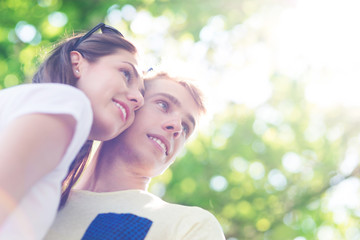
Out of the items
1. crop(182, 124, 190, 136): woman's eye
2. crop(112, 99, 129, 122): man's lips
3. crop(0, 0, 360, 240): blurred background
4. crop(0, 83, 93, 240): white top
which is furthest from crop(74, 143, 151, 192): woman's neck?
crop(0, 0, 360, 240): blurred background

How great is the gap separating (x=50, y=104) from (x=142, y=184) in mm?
1176

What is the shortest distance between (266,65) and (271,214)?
2.26 meters

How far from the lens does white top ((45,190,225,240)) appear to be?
1658mm

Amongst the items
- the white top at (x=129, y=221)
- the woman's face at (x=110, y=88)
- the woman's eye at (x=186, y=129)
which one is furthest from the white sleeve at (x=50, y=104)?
the woman's eye at (x=186, y=129)

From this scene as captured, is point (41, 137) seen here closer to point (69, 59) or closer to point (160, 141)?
point (69, 59)

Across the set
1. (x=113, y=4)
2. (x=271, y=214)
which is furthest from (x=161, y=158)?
(x=271, y=214)

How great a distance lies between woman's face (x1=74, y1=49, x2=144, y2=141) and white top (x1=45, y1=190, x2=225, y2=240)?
349 millimetres

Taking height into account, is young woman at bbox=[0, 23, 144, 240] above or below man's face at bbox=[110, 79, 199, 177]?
above

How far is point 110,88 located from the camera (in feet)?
5.01

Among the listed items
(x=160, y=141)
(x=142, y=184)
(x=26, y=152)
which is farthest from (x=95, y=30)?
(x=26, y=152)

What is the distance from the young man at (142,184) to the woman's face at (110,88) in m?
0.34

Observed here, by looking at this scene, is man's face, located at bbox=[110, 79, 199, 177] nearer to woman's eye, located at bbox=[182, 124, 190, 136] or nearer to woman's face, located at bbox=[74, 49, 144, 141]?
woman's eye, located at bbox=[182, 124, 190, 136]

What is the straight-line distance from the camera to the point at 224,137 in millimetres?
6059

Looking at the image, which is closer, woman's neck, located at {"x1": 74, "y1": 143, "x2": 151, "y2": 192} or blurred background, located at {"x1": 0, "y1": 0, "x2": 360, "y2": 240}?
woman's neck, located at {"x1": 74, "y1": 143, "x2": 151, "y2": 192}
